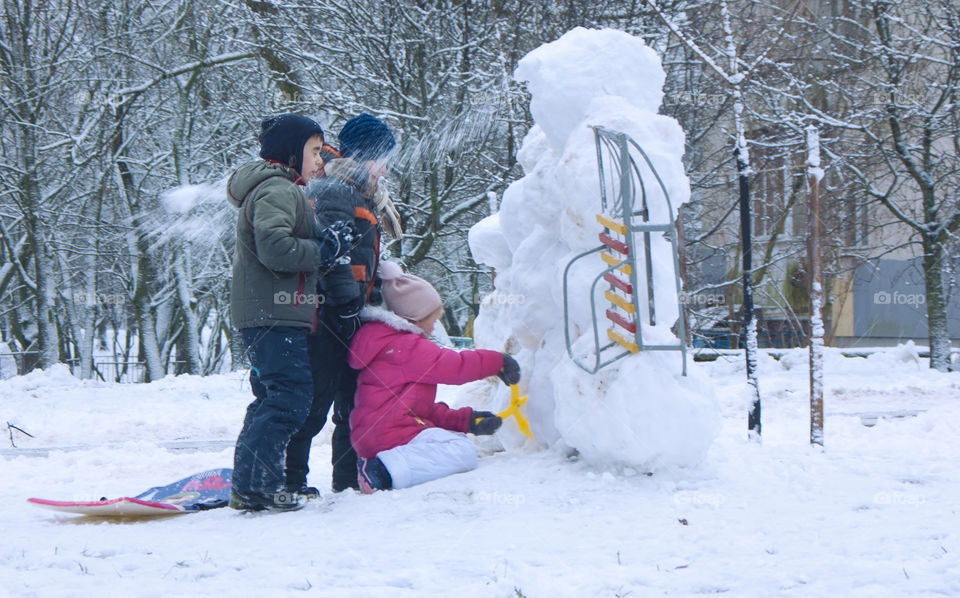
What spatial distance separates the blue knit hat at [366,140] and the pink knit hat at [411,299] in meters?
0.67

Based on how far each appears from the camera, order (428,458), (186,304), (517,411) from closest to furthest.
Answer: (428,458)
(517,411)
(186,304)

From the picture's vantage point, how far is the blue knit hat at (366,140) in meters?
4.52

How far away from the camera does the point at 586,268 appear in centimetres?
429

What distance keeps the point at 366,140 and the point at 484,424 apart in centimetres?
158

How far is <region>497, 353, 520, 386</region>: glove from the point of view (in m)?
4.35

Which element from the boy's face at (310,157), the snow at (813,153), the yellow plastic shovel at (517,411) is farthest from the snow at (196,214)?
the snow at (813,153)

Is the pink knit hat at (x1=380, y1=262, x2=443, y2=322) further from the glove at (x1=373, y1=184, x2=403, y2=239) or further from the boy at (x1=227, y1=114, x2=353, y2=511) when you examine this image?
the boy at (x1=227, y1=114, x2=353, y2=511)

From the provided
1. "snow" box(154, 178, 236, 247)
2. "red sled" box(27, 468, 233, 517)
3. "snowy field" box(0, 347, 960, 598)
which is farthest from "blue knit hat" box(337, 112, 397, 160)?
"snow" box(154, 178, 236, 247)

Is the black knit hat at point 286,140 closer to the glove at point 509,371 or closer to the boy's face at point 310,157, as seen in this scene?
the boy's face at point 310,157

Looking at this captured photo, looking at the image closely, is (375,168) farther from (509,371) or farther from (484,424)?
(484,424)

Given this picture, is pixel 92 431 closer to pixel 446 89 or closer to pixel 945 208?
pixel 446 89

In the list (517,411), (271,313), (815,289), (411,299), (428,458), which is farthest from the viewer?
(815,289)

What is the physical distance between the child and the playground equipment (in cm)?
55

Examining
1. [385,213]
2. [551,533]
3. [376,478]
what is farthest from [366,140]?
[551,533]
